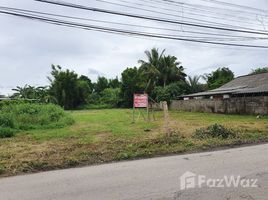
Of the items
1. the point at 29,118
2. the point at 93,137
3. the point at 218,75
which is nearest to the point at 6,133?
the point at 93,137

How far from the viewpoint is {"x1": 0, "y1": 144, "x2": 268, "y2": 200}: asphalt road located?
5.31 meters

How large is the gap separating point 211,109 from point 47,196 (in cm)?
2695

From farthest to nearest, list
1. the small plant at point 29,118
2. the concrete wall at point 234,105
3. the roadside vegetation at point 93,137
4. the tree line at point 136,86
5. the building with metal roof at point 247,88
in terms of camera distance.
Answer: the tree line at point 136,86 < the building with metal roof at point 247,88 < the concrete wall at point 234,105 < the small plant at point 29,118 < the roadside vegetation at point 93,137

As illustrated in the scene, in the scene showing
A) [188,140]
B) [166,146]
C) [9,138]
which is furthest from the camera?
[9,138]

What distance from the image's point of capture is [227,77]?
171 ft

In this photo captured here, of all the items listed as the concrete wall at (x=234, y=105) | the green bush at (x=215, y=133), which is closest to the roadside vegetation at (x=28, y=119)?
the green bush at (x=215, y=133)

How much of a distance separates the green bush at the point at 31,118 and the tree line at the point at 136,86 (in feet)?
78.4

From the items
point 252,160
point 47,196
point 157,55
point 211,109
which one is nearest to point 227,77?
point 157,55

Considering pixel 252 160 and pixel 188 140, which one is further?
pixel 188 140

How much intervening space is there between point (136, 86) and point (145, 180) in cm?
4481

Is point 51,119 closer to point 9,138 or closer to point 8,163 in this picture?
point 9,138

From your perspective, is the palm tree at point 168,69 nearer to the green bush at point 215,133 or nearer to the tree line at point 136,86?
the tree line at point 136,86

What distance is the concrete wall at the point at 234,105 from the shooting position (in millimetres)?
24078

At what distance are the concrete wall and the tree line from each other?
421 inches
